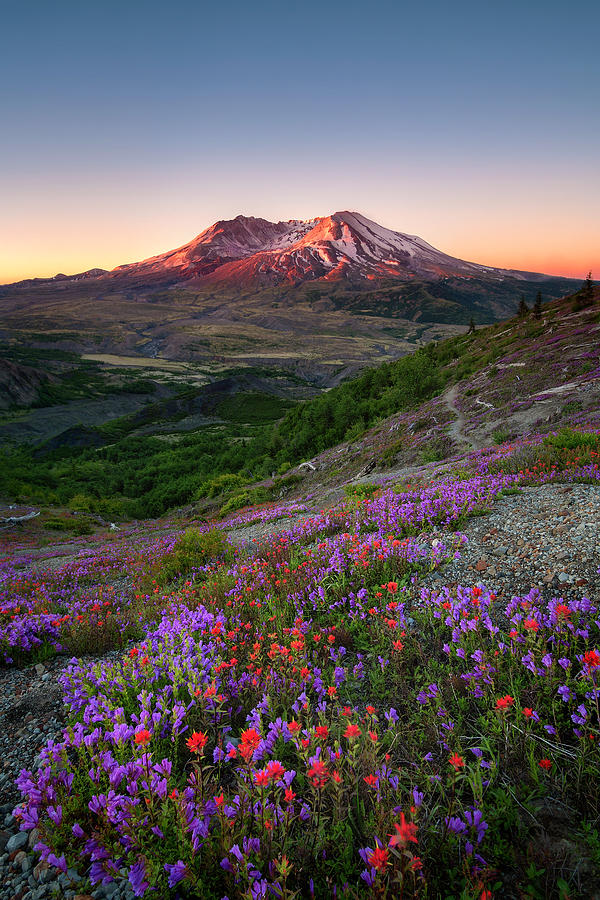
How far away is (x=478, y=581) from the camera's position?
489 cm

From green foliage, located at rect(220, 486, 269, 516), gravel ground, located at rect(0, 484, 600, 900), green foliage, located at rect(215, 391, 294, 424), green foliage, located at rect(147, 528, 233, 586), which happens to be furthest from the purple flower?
green foliage, located at rect(215, 391, 294, 424)

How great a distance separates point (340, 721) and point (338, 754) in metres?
0.73

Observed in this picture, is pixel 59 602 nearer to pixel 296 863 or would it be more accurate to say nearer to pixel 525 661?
pixel 296 863

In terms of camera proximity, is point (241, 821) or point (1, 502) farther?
point (1, 502)

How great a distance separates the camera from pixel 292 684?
3354mm

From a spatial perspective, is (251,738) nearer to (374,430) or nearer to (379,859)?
(379,859)

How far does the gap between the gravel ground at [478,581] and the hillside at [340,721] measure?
0.02 meters

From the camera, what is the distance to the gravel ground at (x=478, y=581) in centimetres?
223

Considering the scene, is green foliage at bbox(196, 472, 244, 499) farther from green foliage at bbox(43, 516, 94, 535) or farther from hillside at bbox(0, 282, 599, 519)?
green foliage at bbox(43, 516, 94, 535)

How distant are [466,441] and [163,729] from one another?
2253cm

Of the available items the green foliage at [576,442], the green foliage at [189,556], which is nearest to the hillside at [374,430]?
the green foliage at [576,442]

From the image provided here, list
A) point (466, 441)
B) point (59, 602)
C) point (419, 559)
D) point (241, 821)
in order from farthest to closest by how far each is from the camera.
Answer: point (466, 441) → point (59, 602) → point (419, 559) → point (241, 821)

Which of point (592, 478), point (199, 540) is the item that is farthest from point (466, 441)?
point (199, 540)

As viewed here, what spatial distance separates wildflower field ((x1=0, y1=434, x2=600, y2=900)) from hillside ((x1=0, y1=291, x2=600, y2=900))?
20mm
